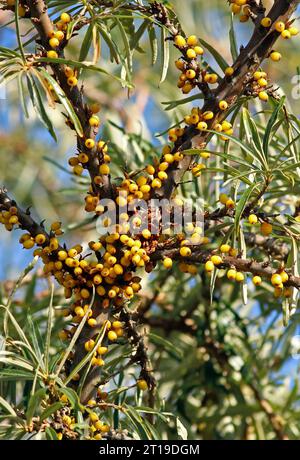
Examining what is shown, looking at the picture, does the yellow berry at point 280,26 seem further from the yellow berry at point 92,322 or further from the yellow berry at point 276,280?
the yellow berry at point 92,322

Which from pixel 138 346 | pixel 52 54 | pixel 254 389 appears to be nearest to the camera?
pixel 52 54

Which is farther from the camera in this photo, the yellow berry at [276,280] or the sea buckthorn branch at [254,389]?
the sea buckthorn branch at [254,389]

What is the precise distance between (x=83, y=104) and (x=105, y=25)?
0.29 feet

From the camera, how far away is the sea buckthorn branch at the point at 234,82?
2.39 ft

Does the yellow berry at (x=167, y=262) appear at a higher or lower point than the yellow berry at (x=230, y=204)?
lower

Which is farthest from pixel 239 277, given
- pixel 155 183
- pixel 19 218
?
pixel 19 218

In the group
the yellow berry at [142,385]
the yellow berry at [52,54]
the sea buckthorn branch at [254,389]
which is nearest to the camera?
the yellow berry at [52,54]

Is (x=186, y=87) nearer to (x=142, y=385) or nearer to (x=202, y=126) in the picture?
(x=202, y=126)

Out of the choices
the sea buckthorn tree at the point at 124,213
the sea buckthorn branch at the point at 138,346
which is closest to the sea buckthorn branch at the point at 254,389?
the sea buckthorn tree at the point at 124,213

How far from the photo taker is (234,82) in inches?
28.8

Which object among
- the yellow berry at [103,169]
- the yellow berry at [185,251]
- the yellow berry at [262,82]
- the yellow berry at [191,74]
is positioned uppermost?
the yellow berry at [191,74]

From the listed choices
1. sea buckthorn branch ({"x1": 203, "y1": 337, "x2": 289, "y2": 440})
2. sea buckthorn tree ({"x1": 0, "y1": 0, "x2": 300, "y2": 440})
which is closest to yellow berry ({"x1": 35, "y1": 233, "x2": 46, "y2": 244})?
sea buckthorn tree ({"x1": 0, "y1": 0, "x2": 300, "y2": 440})

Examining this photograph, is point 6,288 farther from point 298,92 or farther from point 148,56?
point 148,56

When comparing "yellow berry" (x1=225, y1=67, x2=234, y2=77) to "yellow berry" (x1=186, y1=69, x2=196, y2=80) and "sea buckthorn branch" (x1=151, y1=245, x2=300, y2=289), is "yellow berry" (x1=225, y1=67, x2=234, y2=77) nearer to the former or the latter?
"yellow berry" (x1=186, y1=69, x2=196, y2=80)
